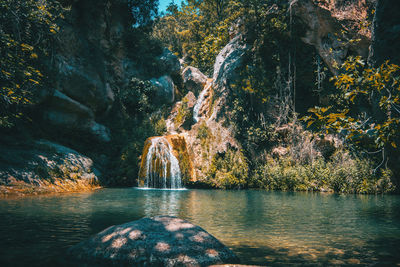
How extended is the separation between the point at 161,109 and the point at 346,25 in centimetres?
1529

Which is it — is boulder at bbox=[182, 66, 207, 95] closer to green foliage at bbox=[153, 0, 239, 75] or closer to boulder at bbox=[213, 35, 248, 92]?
green foliage at bbox=[153, 0, 239, 75]

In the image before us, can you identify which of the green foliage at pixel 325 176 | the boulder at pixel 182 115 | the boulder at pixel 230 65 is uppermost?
the boulder at pixel 230 65

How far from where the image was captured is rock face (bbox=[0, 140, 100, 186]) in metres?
11.4

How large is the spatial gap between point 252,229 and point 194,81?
21.9 m

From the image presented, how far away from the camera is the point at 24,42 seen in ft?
43.3

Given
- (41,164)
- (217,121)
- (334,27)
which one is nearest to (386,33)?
(334,27)

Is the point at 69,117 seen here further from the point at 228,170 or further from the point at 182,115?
the point at 228,170

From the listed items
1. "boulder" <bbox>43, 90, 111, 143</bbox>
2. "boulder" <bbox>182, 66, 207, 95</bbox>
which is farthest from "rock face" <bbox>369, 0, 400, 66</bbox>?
"boulder" <bbox>182, 66, 207, 95</bbox>

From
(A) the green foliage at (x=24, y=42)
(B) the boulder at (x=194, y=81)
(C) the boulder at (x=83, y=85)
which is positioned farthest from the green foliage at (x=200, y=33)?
(A) the green foliage at (x=24, y=42)

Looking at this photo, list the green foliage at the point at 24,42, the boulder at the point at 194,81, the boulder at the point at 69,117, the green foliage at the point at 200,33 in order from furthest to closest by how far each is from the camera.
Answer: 1. the green foliage at the point at 200,33
2. the boulder at the point at 194,81
3. the boulder at the point at 69,117
4. the green foliage at the point at 24,42

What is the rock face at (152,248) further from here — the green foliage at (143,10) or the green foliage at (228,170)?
the green foliage at (143,10)

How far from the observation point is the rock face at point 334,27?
14.3 metres

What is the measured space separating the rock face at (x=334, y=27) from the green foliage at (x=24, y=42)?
1289 centimetres

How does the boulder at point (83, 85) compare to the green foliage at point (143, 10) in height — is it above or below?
below
